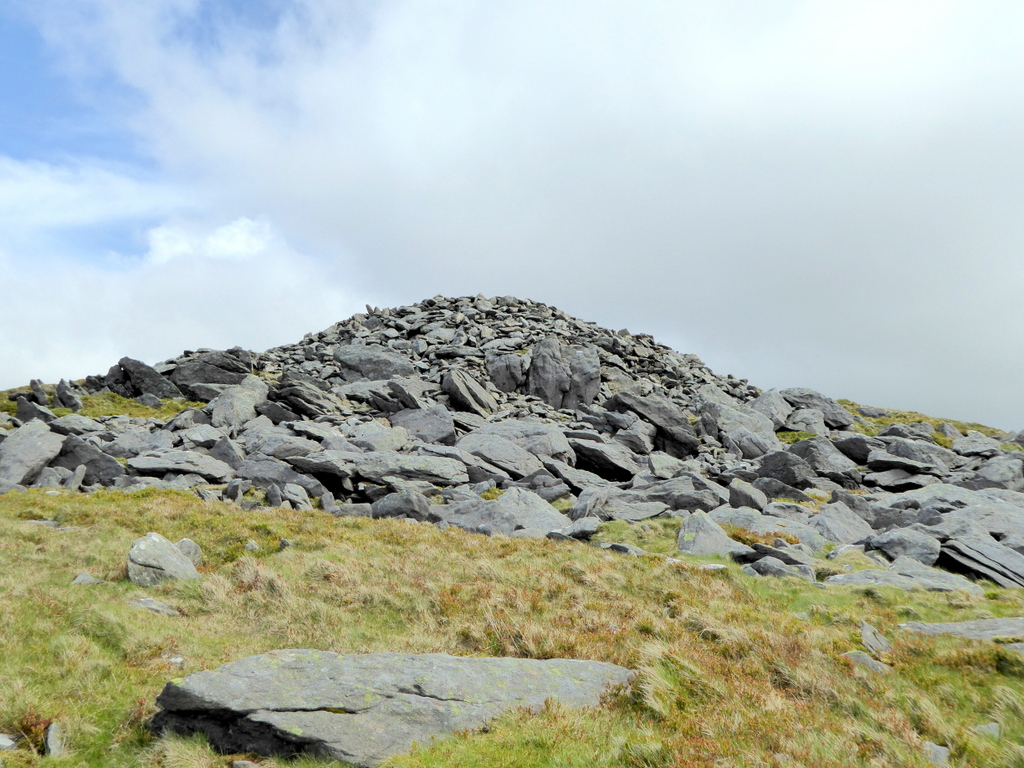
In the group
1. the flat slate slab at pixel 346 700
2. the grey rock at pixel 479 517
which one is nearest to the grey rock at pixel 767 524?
the grey rock at pixel 479 517

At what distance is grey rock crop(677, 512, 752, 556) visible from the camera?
2206 cm

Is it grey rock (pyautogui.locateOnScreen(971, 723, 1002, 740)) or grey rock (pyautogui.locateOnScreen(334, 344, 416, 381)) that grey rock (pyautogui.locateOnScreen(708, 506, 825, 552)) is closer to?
grey rock (pyautogui.locateOnScreen(971, 723, 1002, 740))

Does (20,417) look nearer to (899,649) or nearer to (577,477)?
(577,477)

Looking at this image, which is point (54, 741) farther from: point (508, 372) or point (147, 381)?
Answer: point (147, 381)

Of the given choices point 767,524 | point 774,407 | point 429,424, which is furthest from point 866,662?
point 774,407

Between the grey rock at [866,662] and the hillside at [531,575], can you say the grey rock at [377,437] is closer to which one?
the hillside at [531,575]

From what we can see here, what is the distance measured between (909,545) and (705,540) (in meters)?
7.42

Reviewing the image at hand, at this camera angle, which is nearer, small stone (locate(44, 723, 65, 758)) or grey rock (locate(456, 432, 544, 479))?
small stone (locate(44, 723, 65, 758))

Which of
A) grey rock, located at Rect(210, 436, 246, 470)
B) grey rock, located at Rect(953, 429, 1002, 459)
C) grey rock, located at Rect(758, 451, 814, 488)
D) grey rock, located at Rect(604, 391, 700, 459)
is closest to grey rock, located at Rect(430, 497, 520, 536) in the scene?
grey rock, located at Rect(210, 436, 246, 470)

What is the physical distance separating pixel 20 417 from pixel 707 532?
42.8 m

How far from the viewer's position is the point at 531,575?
17859 millimetres

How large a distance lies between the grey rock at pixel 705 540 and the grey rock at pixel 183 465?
21.3m

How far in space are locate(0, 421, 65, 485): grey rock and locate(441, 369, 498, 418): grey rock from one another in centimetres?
2692

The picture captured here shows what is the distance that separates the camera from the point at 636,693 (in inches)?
388
